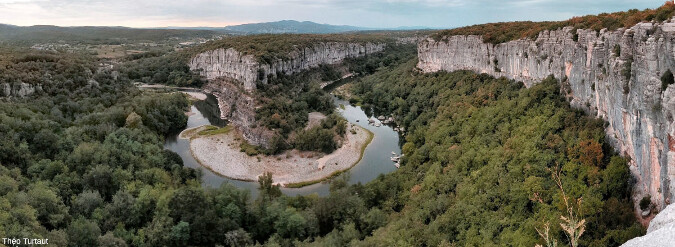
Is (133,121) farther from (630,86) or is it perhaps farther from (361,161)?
(630,86)

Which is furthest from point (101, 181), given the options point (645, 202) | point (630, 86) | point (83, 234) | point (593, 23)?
point (593, 23)

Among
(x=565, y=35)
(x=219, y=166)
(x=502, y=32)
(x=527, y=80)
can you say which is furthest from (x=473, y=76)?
(x=219, y=166)

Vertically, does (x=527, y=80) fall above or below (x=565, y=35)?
below

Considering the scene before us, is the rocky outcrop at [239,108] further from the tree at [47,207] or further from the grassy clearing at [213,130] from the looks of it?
the tree at [47,207]

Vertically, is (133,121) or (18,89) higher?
(18,89)

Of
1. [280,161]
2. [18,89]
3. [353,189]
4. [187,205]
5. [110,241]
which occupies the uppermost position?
[18,89]

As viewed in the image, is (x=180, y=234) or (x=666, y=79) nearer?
(x=666, y=79)

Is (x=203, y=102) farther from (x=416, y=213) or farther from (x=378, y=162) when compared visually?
(x=416, y=213)
